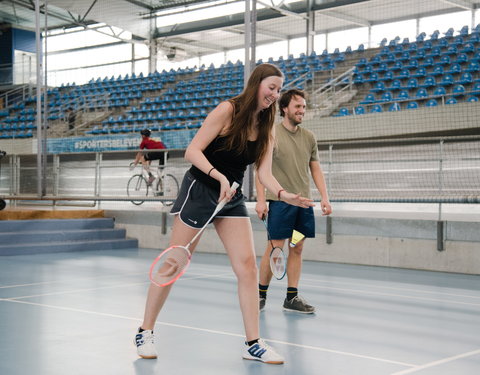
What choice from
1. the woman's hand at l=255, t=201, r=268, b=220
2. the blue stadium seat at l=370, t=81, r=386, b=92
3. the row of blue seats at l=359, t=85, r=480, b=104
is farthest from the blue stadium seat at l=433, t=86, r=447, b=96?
the woman's hand at l=255, t=201, r=268, b=220

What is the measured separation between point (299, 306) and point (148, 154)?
812 centimetres

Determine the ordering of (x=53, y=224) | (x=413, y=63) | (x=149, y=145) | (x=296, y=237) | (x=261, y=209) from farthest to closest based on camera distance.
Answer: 1. (x=413, y=63)
2. (x=149, y=145)
3. (x=53, y=224)
4. (x=296, y=237)
5. (x=261, y=209)

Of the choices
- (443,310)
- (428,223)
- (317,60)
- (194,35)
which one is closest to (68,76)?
(194,35)

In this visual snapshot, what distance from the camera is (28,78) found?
1198 inches

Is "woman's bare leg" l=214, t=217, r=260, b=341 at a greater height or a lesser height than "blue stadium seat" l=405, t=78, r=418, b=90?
lesser

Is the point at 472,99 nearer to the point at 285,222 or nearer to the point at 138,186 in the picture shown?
the point at 138,186

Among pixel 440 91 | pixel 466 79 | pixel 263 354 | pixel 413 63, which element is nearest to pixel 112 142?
pixel 413 63

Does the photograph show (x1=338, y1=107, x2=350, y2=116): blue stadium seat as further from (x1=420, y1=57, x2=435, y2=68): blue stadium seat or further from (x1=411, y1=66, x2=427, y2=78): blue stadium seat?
(x1=420, y1=57, x2=435, y2=68): blue stadium seat

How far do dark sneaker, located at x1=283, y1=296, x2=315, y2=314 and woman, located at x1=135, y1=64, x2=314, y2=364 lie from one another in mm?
1582

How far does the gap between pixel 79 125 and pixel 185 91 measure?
15.1ft

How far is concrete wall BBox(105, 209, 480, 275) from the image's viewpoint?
798 cm

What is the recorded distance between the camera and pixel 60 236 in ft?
34.8

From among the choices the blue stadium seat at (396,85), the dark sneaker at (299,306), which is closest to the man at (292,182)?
the dark sneaker at (299,306)

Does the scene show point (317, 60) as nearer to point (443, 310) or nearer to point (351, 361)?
point (443, 310)
